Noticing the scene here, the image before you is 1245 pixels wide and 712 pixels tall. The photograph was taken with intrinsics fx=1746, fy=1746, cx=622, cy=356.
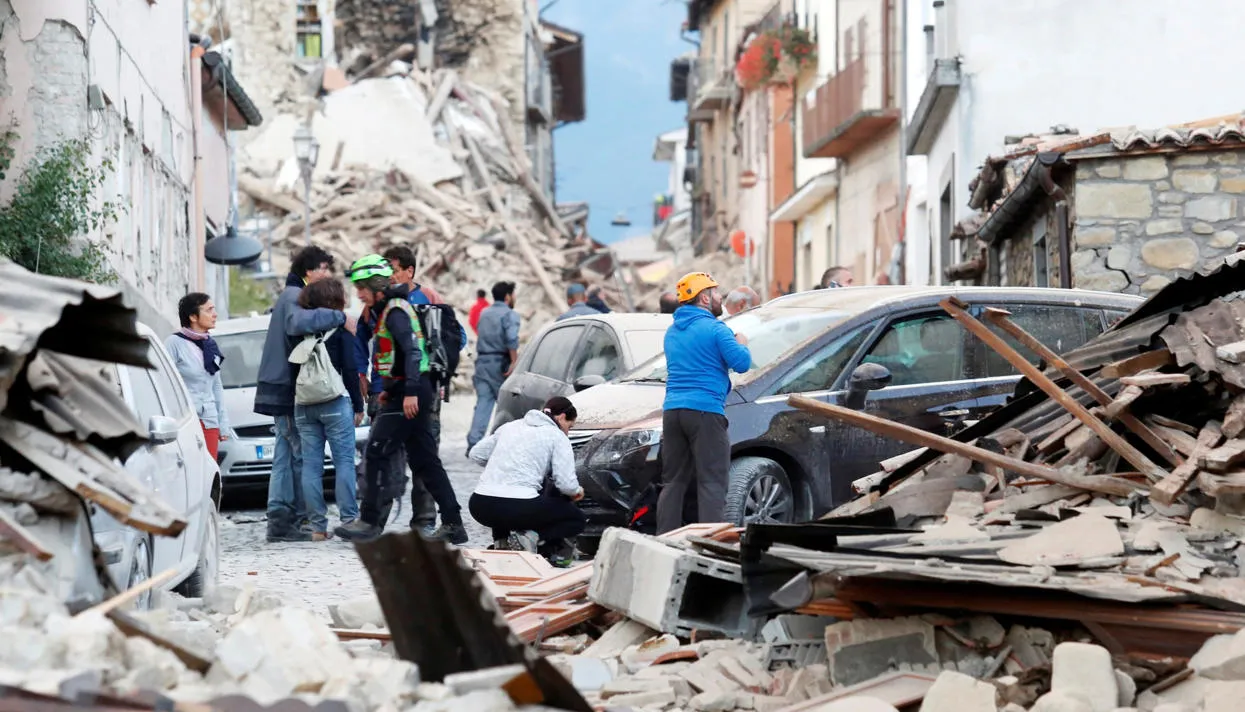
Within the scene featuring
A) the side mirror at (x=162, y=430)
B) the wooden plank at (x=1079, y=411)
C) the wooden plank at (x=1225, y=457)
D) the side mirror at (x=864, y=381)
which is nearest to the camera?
the wooden plank at (x=1225, y=457)

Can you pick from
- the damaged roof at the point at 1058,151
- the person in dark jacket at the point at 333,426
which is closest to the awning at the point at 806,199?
the damaged roof at the point at 1058,151

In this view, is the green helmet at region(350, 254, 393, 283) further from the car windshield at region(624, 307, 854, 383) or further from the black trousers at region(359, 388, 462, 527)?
the car windshield at region(624, 307, 854, 383)

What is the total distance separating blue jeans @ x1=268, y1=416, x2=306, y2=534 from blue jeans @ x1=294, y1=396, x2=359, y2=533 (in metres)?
0.15

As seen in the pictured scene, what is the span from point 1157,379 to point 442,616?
359cm

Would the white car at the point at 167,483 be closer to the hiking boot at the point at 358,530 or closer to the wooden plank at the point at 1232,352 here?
the hiking boot at the point at 358,530

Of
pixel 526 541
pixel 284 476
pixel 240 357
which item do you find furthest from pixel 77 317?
pixel 240 357

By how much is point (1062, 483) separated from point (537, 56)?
48678 millimetres

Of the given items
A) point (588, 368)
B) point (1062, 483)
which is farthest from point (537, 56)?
point (1062, 483)

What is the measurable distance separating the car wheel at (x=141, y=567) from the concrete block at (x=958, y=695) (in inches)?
121

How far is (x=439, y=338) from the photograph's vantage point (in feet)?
37.1

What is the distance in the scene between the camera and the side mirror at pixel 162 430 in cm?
733

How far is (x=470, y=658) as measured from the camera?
4.82m

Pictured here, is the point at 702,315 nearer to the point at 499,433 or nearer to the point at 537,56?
the point at 499,433

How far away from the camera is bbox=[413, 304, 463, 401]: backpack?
11.3 metres
